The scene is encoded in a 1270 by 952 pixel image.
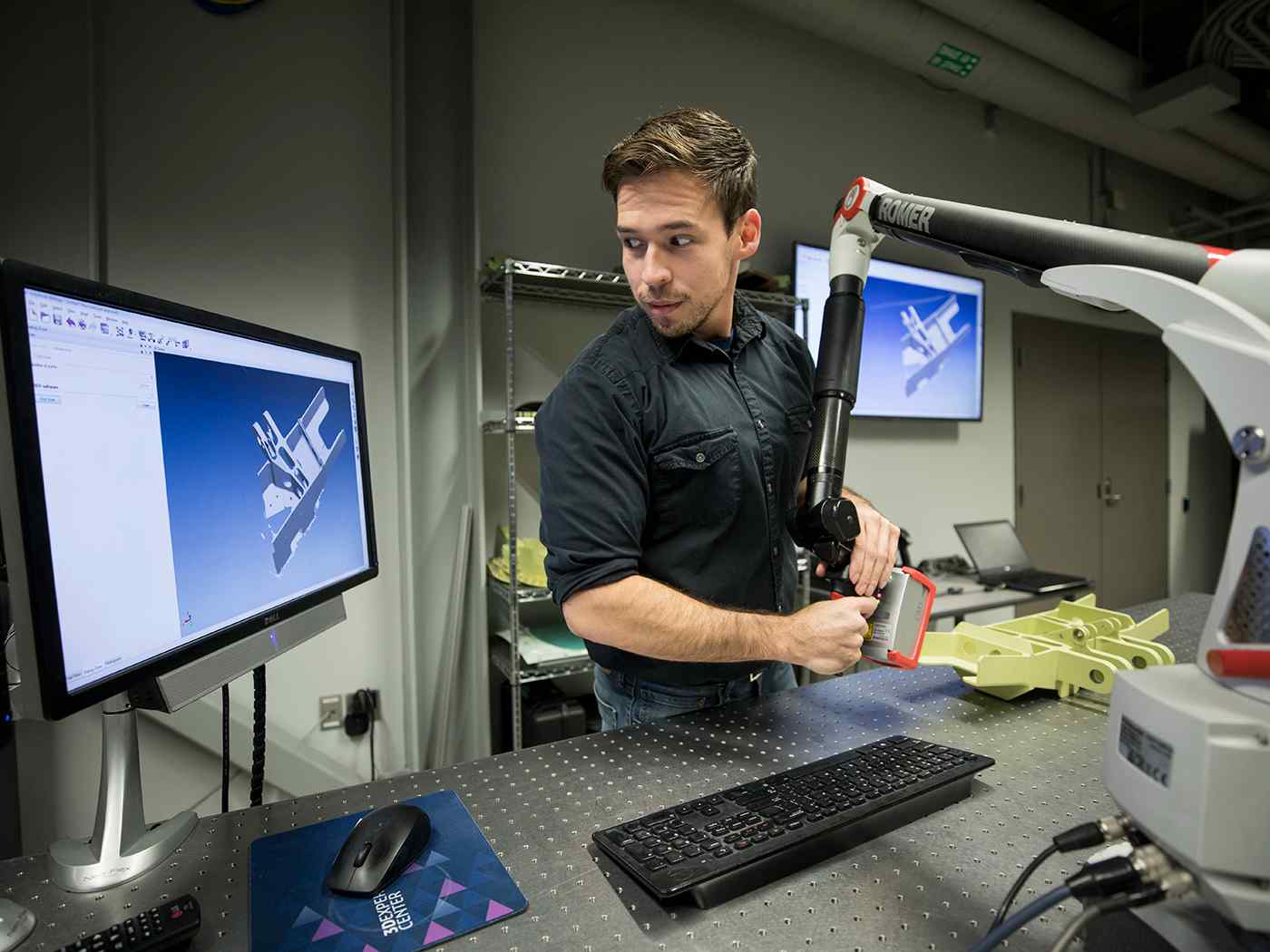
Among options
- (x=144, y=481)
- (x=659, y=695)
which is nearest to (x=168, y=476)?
(x=144, y=481)

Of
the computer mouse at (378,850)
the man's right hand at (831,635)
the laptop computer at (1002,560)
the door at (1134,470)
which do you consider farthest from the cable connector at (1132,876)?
the door at (1134,470)

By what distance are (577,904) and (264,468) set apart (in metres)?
0.55

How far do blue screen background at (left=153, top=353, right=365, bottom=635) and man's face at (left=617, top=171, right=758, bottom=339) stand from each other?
49 cm

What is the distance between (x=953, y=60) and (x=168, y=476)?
3315 mm

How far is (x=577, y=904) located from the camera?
57cm

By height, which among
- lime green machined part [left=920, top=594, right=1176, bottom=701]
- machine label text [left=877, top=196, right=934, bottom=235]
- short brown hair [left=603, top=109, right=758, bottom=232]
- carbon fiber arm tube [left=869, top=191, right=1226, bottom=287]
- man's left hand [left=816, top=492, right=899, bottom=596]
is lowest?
lime green machined part [left=920, top=594, right=1176, bottom=701]

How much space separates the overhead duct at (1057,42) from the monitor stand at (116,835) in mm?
3249

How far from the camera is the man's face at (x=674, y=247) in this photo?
0.96 m

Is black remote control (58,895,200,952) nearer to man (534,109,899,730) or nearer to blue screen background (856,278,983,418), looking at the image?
man (534,109,899,730)

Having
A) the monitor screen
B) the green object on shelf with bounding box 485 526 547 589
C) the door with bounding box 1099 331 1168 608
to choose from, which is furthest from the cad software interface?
the door with bounding box 1099 331 1168 608

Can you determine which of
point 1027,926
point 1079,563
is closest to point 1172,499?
point 1079,563

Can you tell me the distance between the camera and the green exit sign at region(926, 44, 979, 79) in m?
2.73

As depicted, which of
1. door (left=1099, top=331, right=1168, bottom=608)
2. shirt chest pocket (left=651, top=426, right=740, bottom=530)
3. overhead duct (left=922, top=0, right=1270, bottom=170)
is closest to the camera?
shirt chest pocket (left=651, top=426, right=740, bottom=530)

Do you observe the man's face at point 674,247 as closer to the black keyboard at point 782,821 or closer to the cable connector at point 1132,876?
the black keyboard at point 782,821
